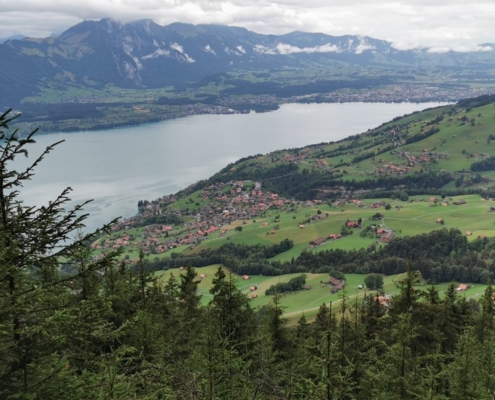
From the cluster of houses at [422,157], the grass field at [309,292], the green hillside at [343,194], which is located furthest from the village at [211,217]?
the cluster of houses at [422,157]

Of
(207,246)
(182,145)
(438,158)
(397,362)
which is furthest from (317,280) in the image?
(182,145)

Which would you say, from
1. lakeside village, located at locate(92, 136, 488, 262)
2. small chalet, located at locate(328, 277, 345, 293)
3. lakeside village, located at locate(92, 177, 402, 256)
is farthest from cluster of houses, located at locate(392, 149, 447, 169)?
small chalet, located at locate(328, 277, 345, 293)

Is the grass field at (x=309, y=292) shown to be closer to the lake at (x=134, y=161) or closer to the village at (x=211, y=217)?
the village at (x=211, y=217)

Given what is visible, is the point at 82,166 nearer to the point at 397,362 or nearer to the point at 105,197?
the point at 105,197

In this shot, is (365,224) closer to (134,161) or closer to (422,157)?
(422,157)

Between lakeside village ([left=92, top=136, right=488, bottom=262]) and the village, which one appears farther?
lakeside village ([left=92, top=136, right=488, bottom=262])

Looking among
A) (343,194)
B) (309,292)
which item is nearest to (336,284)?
(309,292)

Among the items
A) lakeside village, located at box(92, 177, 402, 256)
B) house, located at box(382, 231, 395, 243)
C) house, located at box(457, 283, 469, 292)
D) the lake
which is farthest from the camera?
the lake

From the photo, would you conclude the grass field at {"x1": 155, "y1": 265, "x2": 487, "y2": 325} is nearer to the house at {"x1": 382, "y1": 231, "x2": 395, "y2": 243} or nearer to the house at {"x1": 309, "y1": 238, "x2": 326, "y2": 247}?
the house at {"x1": 309, "y1": 238, "x2": 326, "y2": 247}
